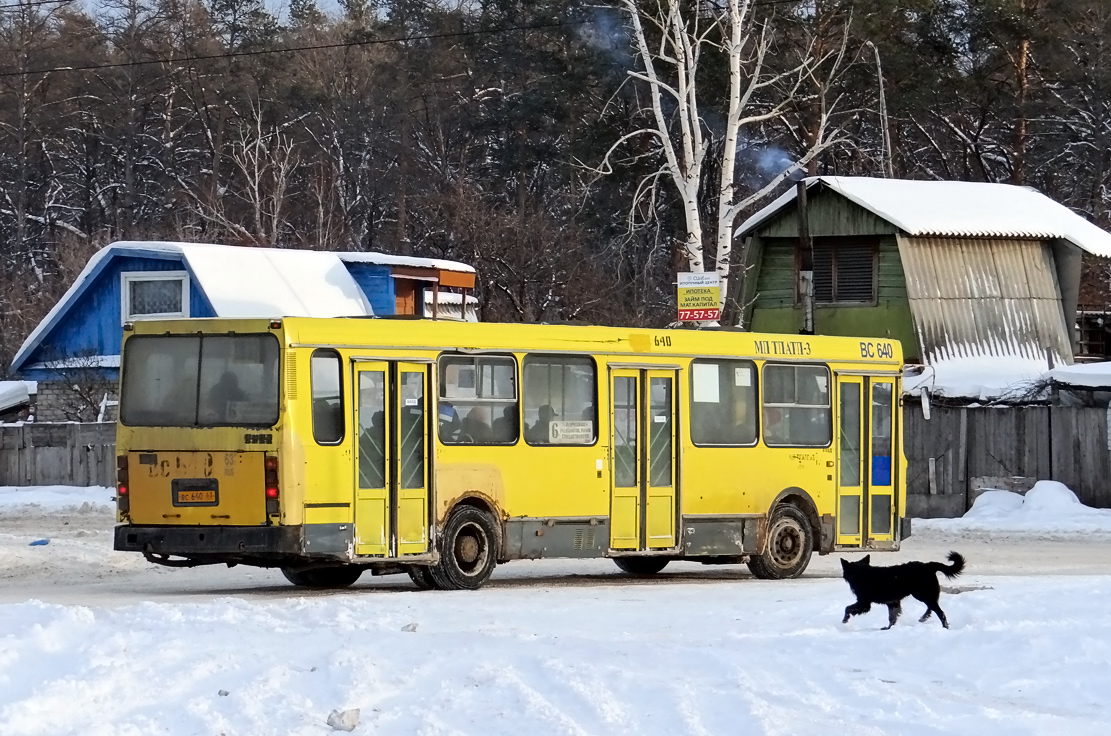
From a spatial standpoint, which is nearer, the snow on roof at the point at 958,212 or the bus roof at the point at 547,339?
the bus roof at the point at 547,339

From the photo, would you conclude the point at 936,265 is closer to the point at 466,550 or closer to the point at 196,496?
the point at 466,550

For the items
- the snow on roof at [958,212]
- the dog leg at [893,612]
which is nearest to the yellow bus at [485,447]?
the dog leg at [893,612]

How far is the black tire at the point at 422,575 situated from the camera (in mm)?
16969

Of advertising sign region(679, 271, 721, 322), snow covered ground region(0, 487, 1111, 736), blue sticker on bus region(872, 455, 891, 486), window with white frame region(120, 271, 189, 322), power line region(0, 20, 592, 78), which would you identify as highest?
power line region(0, 20, 592, 78)

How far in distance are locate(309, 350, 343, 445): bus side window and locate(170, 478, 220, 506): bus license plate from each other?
98 centimetres

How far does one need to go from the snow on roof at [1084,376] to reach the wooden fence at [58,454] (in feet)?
61.8

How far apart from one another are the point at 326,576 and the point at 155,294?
24116 mm

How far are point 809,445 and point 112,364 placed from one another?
83.1 feet

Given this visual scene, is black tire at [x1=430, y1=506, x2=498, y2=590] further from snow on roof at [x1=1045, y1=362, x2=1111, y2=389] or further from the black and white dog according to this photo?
snow on roof at [x1=1045, y1=362, x2=1111, y2=389]

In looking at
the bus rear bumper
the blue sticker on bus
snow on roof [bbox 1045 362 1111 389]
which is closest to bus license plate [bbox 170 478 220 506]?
the bus rear bumper

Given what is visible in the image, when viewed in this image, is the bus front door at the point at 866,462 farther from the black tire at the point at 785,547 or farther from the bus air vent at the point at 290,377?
the bus air vent at the point at 290,377

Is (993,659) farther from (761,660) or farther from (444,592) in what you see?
(444,592)

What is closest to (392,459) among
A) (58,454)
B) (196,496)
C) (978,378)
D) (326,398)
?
(326,398)

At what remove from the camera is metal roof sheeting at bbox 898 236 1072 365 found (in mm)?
35750
